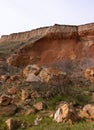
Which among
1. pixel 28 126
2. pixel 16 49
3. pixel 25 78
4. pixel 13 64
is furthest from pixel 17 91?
pixel 16 49

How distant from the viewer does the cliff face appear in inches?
914

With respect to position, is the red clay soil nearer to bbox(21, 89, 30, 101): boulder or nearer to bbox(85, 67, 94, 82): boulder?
bbox(85, 67, 94, 82): boulder

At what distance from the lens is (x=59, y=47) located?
2442 centimetres

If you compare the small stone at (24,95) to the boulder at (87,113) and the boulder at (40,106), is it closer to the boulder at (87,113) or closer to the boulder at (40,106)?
the boulder at (40,106)

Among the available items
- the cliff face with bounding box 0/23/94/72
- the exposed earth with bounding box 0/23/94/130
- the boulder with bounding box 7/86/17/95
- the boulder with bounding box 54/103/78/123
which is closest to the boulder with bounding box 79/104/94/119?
the exposed earth with bounding box 0/23/94/130

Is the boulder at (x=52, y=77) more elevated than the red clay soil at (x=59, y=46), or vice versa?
the red clay soil at (x=59, y=46)

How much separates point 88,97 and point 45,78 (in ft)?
8.54

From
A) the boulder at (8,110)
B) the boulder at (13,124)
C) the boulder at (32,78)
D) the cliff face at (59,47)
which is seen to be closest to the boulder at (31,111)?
the boulder at (8,110)

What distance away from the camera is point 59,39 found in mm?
24422

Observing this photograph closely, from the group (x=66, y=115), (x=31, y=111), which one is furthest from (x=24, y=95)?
(x=66, y=115)

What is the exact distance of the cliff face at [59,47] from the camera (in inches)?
914

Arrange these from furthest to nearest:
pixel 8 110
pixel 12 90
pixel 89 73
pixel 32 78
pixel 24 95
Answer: pixel 89 73 → pixel 32 78 → pixel 12 90 → pixel 24 95 → pixel 8 110

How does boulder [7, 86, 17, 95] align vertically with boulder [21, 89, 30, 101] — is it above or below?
above

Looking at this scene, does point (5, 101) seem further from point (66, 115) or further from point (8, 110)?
point (66, 115)
